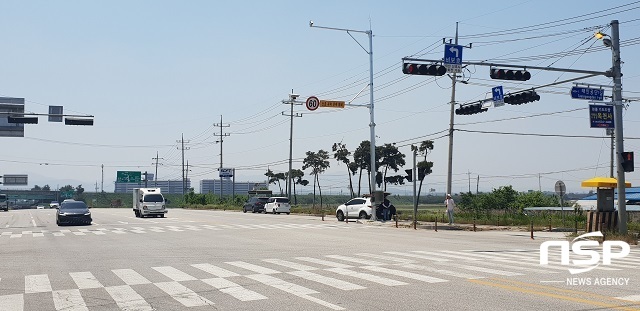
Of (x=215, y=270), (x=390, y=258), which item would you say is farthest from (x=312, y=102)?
(x=215, y=270)

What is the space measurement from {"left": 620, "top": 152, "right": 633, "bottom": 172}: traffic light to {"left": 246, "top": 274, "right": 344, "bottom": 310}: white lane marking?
16593 millimetres

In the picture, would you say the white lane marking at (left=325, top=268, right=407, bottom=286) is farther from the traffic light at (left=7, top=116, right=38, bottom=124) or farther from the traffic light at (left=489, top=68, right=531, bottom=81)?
the traffic light at (left=7, top=116, right=38, bottom=124)

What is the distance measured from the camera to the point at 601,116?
23.8 m

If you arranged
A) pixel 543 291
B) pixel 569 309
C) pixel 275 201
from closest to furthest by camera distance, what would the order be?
pixel 569 309 → pixel 543 291 → pixel 275 201

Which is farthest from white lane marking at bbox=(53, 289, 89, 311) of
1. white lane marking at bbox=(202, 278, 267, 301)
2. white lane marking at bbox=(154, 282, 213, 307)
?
white lane marking at bbox=(202, 278, 267, 301)

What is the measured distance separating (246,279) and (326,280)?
1.64 m

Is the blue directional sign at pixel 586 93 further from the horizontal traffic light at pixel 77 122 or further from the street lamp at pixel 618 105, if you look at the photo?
the horizontal traffic light at pixel 77 122

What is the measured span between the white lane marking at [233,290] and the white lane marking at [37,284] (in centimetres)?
299

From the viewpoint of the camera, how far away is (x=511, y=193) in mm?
61031

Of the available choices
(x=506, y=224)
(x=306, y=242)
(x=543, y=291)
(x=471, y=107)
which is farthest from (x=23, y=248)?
(x=506, y=224)

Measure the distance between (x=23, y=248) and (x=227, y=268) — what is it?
Result: 1052cm

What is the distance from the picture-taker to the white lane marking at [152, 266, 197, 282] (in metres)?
12.2

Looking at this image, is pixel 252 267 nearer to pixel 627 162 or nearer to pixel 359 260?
pixel 359 260

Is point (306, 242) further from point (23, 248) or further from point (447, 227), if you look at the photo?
point (447, 227)
